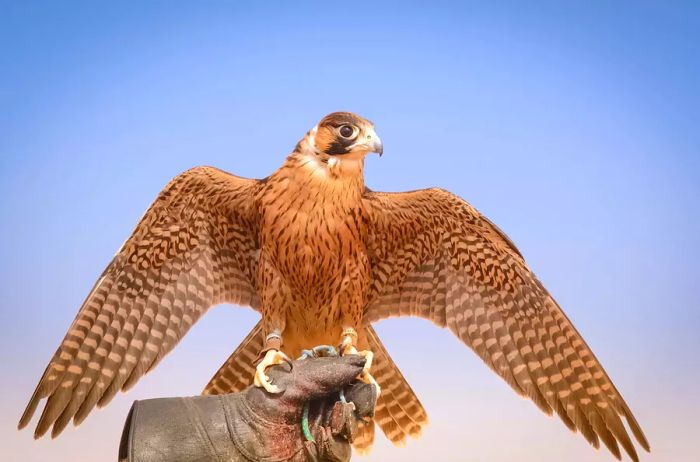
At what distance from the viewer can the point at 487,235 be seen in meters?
3.42

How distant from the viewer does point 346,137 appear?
305 cm

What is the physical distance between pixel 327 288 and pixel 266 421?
2.70 feet

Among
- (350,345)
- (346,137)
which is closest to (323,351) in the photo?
(350,345)

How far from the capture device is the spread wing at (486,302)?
10.9ft

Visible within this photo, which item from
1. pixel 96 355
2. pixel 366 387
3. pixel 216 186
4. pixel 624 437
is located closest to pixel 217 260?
pixel 216 186

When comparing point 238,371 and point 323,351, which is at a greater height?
point 323,351

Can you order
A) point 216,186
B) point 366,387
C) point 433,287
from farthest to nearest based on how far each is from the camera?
point 433,287
point 216,186
point 366,387

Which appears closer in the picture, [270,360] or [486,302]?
[270,360]

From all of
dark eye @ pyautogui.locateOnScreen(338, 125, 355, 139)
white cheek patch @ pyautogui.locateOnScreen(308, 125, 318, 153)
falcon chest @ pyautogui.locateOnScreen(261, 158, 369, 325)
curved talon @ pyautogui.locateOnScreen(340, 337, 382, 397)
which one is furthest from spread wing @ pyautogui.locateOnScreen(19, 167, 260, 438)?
curved talon @ pyautogui.locateOnScreen(340, 337, 382, 397)

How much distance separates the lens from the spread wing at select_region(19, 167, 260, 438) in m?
3.29

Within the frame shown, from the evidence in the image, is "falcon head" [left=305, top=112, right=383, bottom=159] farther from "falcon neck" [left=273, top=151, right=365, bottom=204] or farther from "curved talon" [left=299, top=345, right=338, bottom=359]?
"curved talon" [left=299, top=345, right=338, bottom=359]

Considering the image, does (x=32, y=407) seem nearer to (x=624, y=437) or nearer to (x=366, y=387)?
(x=366, y=387)

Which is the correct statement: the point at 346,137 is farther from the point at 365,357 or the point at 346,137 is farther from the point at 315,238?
the point at 365,357

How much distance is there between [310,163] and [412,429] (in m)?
1.43
